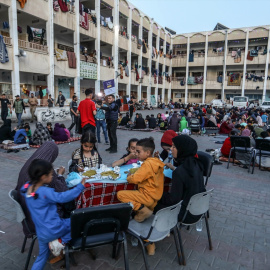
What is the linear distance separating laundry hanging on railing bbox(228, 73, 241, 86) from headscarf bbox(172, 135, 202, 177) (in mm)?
39063

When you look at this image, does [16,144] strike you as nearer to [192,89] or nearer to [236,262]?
[236,262]

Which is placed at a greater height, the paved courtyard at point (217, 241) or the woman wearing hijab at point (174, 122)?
the woman wearing hijab at point (174, 122)

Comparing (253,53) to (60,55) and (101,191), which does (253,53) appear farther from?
(101,191)

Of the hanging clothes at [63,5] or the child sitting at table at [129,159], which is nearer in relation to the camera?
the child sitting at table at [129,159]

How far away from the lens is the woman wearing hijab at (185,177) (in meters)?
2.80

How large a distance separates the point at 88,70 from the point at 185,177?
21495 millimetres

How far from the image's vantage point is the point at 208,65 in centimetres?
3953

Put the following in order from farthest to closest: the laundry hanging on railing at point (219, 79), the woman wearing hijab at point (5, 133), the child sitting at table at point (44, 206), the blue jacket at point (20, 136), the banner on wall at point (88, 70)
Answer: the laundry hanging on railing at point (219, 79), the banner on wall at point (88, 70), the woman wearing hijab at point (5, 133), the blue jacket at point (20, 136), the child sitting at table at point (44, 206)

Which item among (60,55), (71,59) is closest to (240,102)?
(71,59)

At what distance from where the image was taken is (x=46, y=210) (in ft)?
7.56

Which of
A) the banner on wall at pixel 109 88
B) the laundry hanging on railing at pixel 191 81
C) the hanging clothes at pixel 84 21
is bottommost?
the banner on wall at pixel 109 88

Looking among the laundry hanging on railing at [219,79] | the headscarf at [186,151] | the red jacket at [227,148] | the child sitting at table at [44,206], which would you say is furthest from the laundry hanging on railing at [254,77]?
the child sitting at table at [44,206]

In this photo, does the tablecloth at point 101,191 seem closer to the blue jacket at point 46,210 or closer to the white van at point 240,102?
the blue jacket at point 46,210

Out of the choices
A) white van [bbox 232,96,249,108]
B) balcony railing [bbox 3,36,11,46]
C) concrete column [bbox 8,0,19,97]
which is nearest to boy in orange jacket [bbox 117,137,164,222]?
concrete column [bbox 8,0,19,97]
